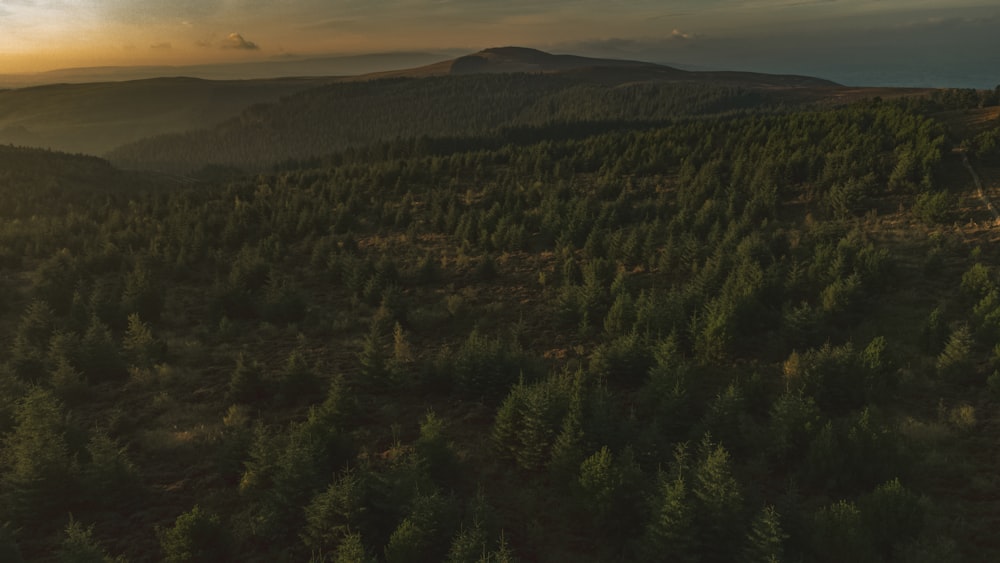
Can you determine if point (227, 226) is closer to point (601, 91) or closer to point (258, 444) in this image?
point (258, 444)

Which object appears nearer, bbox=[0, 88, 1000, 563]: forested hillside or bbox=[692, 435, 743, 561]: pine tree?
bbox=[692, 435, 743, 561]: pine tree

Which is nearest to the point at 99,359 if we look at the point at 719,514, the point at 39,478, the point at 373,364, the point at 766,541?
the point at 39,478

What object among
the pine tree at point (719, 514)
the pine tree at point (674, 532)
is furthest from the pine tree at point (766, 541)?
the pine tree at point (674, 532)

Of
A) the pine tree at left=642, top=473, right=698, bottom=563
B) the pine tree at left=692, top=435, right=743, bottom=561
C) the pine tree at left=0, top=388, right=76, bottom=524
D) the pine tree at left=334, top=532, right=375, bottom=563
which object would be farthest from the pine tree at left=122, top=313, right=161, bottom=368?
the pine tree at left=692, top=435, right=743, bottom=561

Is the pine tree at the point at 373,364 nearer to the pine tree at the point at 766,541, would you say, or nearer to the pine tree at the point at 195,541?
the pine tree at the point at 195,541

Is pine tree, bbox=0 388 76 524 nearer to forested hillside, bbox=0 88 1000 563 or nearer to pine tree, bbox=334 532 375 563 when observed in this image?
forested hillside, bbox=0 88 1000 563

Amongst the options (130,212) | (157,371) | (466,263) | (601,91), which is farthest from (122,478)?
(601,91)

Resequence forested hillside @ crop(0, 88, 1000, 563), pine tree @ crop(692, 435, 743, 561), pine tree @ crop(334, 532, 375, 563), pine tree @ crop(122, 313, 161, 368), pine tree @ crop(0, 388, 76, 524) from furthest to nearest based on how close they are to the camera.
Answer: pine tree @ crop(122, 313, 161, 368) < pine tree @ crop(0, 388, 76, 524) < forested hillside @ crop(0, 88, 1000, 563) < pine tree @ crop(692, 435, 743, 561) < pine tree @ crop(334, 532, 375, 563)

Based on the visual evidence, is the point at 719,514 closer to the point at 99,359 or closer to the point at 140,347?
the point at 140,347
